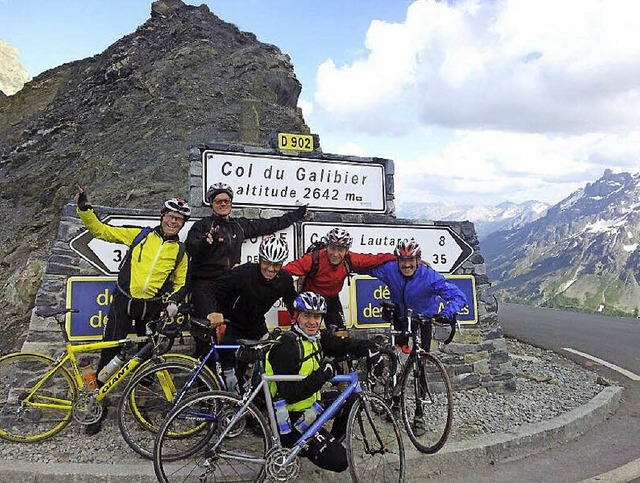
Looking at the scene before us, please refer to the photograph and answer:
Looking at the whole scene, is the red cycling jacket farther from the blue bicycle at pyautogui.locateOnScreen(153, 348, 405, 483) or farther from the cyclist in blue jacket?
the blue bicycle at pyautogui.locateOnScreen(153, 348, 405, 483)

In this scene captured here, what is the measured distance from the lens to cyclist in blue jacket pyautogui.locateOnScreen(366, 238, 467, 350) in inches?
215

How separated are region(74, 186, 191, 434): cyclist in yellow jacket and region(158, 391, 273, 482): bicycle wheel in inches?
52.4

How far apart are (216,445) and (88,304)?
117 inches

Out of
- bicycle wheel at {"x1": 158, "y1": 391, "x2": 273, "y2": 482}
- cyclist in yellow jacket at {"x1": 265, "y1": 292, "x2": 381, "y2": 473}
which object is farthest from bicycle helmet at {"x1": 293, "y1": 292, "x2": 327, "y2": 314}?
bicycle wheel at {"x1": 158, "y1": 391, "x2": 273, "y2": 482}

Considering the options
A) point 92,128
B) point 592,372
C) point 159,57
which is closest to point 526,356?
point 592,372

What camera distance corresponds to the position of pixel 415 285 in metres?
5.65

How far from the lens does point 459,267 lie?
7781 millimetres

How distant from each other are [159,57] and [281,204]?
985 inches

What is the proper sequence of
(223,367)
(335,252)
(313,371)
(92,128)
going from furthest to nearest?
(92,128), (335,252), (223,367), (313,371)

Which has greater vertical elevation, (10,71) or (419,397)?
(10,71)

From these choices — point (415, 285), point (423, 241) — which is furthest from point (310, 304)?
point (423, 241)

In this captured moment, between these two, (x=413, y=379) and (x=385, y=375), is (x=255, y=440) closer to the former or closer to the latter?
(x=385, y=375)

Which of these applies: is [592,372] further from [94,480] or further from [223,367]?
[94,480]

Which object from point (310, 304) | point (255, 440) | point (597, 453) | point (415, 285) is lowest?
point (597, 453)
